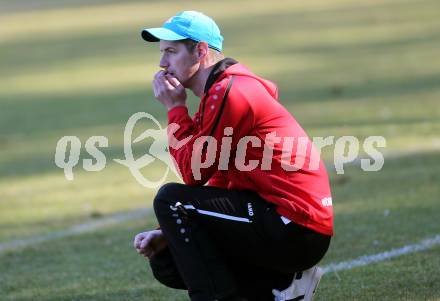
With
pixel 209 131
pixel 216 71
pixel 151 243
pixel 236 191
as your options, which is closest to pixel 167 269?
pixel 151 243

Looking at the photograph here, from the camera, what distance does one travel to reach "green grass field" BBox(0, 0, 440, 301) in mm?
6781

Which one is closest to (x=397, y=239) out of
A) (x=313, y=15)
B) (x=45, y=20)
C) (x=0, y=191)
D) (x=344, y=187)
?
(x=344, y=187)

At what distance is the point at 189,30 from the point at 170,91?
1.02 ft

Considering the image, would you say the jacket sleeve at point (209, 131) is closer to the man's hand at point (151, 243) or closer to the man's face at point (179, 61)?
the man's face at point (179, 61)

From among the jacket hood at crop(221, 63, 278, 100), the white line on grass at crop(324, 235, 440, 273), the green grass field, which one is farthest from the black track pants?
the white line on grass at crop(324, 235, 440, 273)

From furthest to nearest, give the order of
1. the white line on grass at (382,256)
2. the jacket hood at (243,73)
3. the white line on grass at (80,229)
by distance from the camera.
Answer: the white line on grass at (80,229) < the white line on grass at (382,256) < the jacket hood at (243,73)

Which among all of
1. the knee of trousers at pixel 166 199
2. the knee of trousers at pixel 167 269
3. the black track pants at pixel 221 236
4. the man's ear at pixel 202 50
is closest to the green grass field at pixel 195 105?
the knee of trousers at pixel 167 269

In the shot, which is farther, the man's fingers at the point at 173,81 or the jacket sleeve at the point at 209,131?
the man's fingers at the point at 173,81

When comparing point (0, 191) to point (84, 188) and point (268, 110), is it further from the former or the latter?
point (268, 110)

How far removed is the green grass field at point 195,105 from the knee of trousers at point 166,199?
1.14 m

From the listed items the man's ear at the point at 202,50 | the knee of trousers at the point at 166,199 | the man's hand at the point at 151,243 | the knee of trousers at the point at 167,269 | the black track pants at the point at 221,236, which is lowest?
the knee of trousers at the point at 167,269

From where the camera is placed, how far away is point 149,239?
523cm

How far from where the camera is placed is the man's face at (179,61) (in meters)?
5.22

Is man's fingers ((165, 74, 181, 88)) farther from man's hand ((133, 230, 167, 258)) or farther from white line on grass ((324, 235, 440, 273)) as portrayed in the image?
white line on grass ((324, 235, 440, 273))
